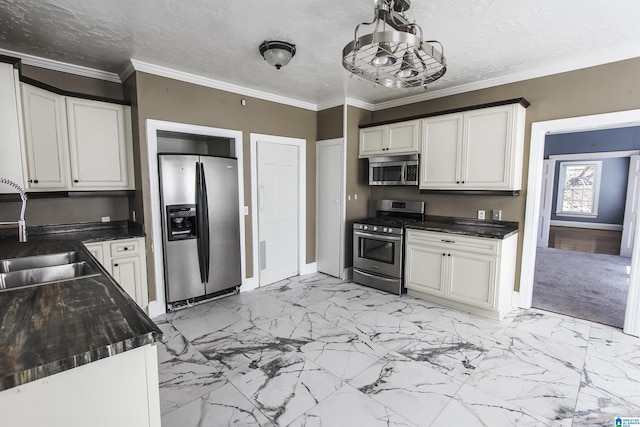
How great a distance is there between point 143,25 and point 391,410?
130 inches

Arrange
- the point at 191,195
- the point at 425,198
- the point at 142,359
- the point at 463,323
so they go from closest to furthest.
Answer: the point at 142,359, the point at 463,323, the point at 191,195, the point at 425,198

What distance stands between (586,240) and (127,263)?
9.20 metres

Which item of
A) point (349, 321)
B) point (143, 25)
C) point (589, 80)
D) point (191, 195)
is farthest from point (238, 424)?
point (589, 80)

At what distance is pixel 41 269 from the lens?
1932 millimetres

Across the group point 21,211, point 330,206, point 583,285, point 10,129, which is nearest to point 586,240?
point 583,285

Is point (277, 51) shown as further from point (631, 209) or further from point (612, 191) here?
point (612, 191)

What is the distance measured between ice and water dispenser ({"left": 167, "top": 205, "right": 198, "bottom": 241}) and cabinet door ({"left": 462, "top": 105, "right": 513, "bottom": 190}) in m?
3.14

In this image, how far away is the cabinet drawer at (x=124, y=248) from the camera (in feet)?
9.75

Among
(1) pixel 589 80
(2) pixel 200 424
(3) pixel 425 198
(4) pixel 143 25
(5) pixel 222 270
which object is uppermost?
(4) pixel 143 25

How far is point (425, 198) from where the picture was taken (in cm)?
432

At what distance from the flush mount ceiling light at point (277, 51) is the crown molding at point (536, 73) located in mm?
2182

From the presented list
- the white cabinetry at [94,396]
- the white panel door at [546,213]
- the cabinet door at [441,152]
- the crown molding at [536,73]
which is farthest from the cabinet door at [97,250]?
the white panel door at [546,213]

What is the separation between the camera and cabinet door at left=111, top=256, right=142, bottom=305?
300 centimetres

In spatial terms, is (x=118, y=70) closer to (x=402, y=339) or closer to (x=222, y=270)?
(x=222, y=270)
